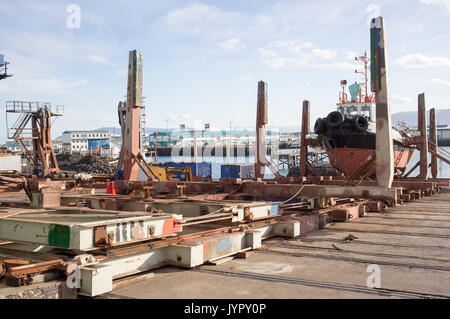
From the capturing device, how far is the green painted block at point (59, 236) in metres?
4.30

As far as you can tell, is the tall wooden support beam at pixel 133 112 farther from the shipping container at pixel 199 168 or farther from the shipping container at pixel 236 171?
the shipping container at pixel 199 168

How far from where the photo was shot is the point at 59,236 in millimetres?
4359

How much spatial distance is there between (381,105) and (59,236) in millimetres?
6827

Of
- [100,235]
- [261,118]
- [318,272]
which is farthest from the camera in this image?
[261,118]

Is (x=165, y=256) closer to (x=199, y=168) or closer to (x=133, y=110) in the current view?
(x=133, y=110)

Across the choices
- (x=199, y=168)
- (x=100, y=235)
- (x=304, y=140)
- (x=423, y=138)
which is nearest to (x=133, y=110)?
(x=100, y=235)

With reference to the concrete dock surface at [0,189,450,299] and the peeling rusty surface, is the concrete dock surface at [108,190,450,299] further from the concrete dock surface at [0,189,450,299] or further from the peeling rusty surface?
the peeling rusty surface

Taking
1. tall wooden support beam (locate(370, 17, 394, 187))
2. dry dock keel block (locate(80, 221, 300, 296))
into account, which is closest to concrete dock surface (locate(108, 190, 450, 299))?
dry dock keel block (locate(80, 221, 300, 296))

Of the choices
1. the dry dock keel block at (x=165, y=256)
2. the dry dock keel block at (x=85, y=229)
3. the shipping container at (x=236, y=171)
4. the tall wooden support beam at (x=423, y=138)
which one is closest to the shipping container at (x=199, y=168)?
the shipping container at (x=236, y=171)

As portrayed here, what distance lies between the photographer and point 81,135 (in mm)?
139125

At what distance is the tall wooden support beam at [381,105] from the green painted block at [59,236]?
6464mm

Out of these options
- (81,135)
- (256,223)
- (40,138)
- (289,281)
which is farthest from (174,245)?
(81,135)

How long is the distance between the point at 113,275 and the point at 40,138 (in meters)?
28.4

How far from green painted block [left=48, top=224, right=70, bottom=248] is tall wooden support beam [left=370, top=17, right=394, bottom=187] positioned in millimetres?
6464
